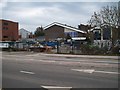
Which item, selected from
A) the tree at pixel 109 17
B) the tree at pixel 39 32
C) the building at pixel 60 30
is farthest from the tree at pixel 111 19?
the tree at pixel 39 32

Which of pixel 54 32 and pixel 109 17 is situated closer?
pixel 109 17

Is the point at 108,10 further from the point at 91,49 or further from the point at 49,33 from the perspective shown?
the point at 49,33

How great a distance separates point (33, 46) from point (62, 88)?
1328 inches

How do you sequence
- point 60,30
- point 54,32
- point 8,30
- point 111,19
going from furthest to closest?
point 8,30 → point 60,30 → point 54,32 → point 111,19

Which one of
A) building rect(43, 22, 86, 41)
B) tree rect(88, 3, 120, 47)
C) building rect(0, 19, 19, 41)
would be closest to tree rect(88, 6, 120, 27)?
tree rect(88, 3, 120, 47)

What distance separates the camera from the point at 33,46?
43.0m

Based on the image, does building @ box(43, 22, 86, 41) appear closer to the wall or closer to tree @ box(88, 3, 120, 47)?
the wall

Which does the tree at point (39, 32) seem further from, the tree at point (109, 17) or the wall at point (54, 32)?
the tree at point (109, 17)

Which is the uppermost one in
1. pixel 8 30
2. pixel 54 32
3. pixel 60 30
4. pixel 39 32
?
pixel 8 30

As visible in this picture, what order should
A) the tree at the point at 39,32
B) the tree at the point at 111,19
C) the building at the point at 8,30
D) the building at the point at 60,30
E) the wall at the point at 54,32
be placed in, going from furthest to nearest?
1. the building at the point at 8,30
2. the tree at the point at 39,32
3. the wall at the point at 54,32
4. the building at the point at 60,30
5. the tree at the point at 111,19

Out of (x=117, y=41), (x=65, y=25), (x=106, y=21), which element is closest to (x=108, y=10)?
(x=106, y=21)

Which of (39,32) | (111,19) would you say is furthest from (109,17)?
(39,32)

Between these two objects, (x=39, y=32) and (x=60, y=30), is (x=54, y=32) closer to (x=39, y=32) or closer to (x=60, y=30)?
(x=60, y=30)

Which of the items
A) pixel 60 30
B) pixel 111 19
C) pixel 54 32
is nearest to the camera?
pixel 111 19
